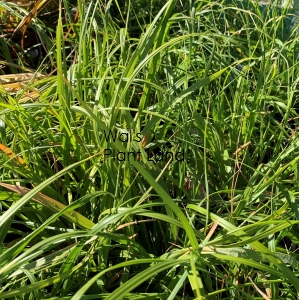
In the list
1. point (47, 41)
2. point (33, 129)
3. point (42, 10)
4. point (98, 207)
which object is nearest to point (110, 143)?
point (98, 207)

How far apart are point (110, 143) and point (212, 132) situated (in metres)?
0.25

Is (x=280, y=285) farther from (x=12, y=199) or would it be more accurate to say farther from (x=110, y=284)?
(x=12, y=199)

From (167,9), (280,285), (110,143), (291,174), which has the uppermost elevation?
(167,9)

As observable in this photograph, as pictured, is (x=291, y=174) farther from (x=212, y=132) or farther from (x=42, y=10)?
(x=42, y=10)

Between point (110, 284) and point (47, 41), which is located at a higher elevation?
point (47, 41)

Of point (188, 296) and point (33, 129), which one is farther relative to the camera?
point (33, 129)

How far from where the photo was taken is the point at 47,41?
125 centimetres

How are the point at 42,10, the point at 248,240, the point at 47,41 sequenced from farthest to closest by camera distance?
the point at 42,10 < the point at 47,41 < the point at 248,240

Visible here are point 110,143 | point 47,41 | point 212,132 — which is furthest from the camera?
point 47,41

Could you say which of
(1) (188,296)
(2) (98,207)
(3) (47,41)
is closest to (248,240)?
(1) (188,296)

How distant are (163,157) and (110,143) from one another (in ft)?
0.62

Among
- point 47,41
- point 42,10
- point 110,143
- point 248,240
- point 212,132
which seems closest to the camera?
point 248,240

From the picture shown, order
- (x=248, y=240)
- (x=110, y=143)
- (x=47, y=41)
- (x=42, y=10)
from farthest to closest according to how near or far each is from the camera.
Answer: (x=42, y=10) → (x=47, y=41) → (x=110, y=143) → (x=248, y=240)

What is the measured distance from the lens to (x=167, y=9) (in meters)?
0.82
